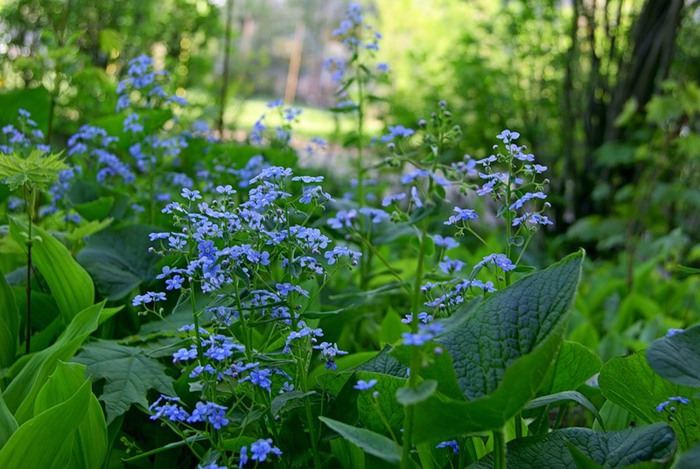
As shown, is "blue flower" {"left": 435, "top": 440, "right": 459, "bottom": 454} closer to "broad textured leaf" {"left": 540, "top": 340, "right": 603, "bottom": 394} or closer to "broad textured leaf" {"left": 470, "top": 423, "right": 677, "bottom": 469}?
"broad textured leaf" {"left": 470, "top": 423, "right": 677, "bottom": 469}

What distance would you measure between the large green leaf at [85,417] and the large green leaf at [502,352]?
23.0 inches

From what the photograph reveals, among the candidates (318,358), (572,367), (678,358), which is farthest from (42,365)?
(678,358)

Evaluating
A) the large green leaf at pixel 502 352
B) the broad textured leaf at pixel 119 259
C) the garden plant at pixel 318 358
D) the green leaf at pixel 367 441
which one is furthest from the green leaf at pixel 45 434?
the broad textured leaf at pixel 119 259

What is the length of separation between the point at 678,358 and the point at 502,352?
232 millimetres

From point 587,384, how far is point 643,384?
316mm

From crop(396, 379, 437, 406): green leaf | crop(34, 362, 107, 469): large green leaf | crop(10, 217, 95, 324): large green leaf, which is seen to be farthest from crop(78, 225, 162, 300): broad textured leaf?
crop(396, 379, 437, 406): green leaf

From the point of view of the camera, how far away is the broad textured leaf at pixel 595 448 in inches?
41.4

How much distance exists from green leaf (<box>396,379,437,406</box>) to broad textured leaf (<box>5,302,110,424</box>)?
0.75 meters

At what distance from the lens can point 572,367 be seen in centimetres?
138

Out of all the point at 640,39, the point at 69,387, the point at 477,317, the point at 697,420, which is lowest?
the point at 69,387

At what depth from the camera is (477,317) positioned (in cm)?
116

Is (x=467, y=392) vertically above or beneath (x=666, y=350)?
beneath

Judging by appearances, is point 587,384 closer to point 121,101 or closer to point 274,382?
point 274,382

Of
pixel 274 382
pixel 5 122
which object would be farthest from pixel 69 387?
pixel 5 122
